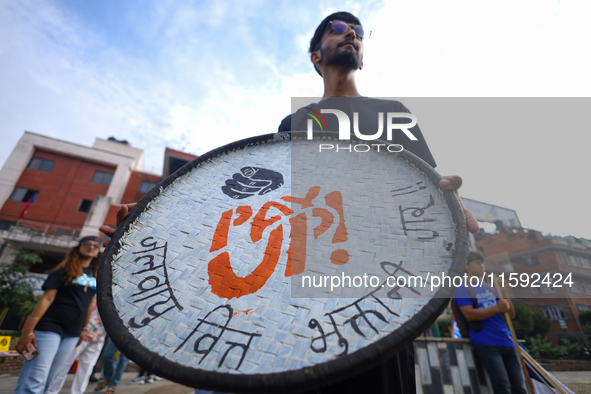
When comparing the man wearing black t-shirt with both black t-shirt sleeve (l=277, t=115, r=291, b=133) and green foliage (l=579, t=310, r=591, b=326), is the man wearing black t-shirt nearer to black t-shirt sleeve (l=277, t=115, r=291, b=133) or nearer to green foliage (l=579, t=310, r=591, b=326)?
black t-shirt sleeve (l=277, t=115, r=291, b=133)

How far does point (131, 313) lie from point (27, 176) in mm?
20237

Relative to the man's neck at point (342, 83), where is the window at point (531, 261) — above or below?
above

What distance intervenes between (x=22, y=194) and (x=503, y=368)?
66.9 feet

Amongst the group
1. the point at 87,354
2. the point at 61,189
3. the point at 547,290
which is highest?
the point at 61,189

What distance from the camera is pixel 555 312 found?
14.4m

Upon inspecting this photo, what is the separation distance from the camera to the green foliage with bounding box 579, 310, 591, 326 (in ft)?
36.9

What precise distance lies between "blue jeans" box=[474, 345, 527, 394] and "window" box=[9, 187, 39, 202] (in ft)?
65.3

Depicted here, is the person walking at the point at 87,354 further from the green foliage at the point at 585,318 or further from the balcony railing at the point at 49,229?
the green foliage at the point at 585,318

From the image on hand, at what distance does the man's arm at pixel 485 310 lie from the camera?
200 centimetres

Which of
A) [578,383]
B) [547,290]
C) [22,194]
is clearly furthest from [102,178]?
[547,290]

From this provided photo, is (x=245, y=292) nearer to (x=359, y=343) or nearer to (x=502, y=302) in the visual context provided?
(x=359, y=343)

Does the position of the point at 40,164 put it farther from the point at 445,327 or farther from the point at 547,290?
the point at 547,290

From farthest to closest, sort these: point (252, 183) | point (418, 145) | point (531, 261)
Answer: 1. point (531, 261)
2. point (418, 145)
3. point (252, 183)

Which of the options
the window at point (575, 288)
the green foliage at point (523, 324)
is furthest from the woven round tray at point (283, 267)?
the window at point (575, 288)
